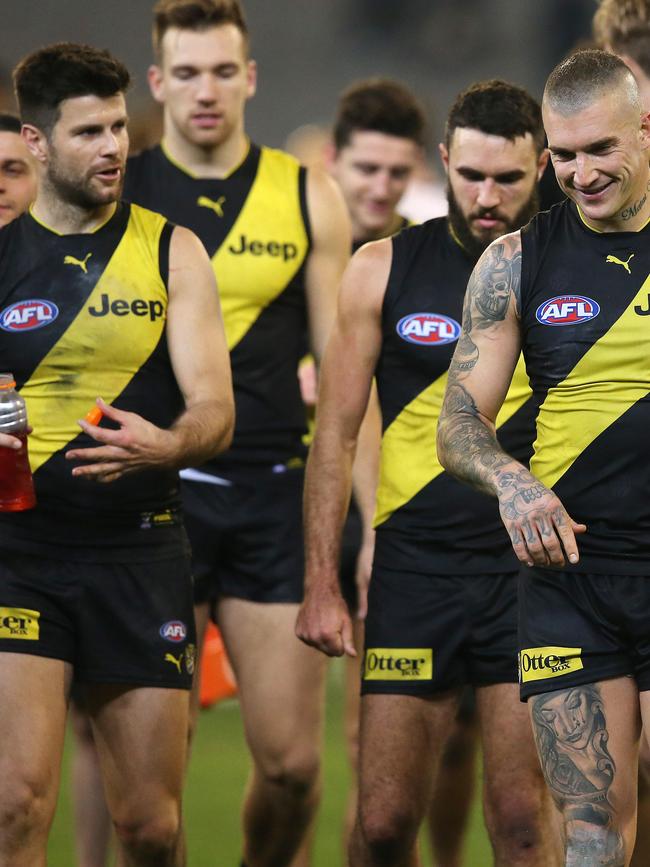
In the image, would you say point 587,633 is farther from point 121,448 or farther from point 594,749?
point 121,448

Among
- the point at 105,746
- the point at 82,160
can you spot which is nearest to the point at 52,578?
the point at 105,746

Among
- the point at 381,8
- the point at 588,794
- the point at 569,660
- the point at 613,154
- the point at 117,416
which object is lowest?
the point at 588,794

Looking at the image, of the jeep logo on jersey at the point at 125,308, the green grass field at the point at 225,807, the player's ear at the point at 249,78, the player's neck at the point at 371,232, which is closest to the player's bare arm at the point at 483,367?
the jeep logo on jersey at the point at 125,308

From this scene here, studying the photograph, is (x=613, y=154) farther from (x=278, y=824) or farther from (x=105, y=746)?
(x=278, y=824)

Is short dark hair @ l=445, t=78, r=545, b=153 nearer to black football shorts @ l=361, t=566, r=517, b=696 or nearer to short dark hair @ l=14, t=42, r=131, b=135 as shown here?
short dark hair @ l=14, t=42, r=131, b=135

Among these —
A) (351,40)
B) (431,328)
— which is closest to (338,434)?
(431,328)

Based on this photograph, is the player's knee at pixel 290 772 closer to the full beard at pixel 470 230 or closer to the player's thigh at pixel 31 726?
the player's thigh at pixel 31 726

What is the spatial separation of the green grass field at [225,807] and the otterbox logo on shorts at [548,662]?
2735mm

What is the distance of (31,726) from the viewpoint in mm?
4676

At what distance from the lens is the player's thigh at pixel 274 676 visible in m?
5.79

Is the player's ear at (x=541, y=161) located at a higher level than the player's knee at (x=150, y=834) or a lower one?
higher

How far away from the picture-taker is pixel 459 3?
17234 millimetres

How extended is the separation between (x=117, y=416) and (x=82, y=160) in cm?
89

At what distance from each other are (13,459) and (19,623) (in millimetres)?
494
